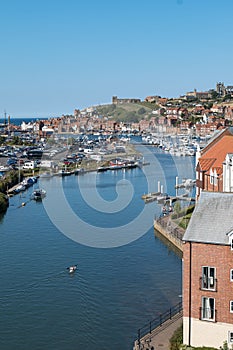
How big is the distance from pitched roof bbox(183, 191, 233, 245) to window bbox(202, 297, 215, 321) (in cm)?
98

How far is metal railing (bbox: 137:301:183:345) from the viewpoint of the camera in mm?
10706

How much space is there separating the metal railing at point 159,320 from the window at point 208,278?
197 cm

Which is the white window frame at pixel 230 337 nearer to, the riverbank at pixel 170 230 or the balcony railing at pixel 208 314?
the balcony railing at pixel 208 314

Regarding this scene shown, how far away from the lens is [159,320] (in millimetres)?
11328

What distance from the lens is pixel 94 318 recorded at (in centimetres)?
1198

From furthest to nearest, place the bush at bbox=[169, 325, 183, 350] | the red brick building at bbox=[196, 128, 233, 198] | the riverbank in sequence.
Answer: the riverbank
the red brick building at bbox=[196, 128, 233, 198]
the bush at bbox=[169, 325, 183, 350]

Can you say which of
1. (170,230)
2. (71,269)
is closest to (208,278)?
(71,269)

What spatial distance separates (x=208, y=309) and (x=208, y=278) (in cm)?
51

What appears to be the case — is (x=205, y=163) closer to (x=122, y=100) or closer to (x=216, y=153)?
(x=216, y=153)

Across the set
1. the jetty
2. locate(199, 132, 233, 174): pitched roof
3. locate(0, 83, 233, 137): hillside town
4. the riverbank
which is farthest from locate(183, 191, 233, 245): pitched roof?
locate(0, 83, 233, 137): hillside town

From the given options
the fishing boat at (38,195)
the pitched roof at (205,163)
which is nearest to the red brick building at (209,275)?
the pitched roof at (205,163)

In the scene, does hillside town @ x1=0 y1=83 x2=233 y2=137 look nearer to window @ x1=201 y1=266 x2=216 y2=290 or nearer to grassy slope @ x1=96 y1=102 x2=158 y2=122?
grassy slope @ x1=96 y1=102 x2=158 y2=122

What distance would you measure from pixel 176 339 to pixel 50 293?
491 centimetres

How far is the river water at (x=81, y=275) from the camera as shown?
446 inches
